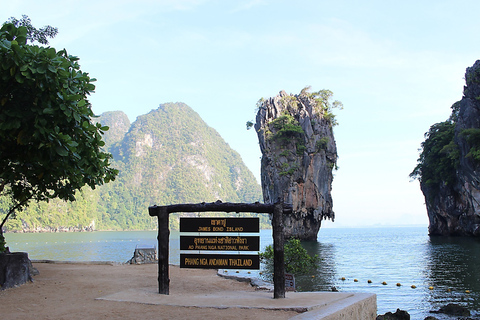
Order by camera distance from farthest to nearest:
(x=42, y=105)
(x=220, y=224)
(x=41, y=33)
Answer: (x=41, y=33) → (x=220, y=224) → (x=42, y=105)

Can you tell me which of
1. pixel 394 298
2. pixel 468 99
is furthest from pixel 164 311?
pixel 468 99

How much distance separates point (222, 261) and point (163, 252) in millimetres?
1380

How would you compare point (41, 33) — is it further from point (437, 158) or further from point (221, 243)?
point (437, 158)

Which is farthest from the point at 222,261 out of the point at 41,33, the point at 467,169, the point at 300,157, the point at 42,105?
the point at 300,157

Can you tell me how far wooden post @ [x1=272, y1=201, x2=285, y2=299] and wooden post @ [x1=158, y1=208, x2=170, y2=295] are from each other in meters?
2.39

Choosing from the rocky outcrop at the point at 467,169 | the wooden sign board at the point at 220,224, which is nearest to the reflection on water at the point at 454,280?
the wooden sign board at the point at 220,224

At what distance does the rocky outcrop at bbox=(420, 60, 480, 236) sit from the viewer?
46625mm

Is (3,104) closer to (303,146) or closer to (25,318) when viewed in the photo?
(25,318)

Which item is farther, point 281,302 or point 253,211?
point 253,211

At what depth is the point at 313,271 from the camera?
27297 millimetres

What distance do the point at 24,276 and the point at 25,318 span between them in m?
4.04

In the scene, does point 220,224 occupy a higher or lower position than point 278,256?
higher

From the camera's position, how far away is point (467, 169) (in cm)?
4906

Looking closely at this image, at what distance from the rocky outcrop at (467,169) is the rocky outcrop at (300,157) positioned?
1631cm
